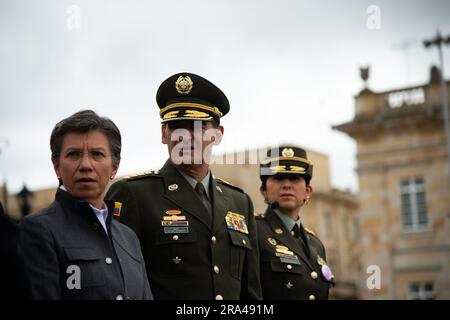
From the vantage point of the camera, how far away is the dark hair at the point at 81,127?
508 cm

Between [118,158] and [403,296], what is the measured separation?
90.7 ft

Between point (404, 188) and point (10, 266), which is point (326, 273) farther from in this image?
point (404, 188)

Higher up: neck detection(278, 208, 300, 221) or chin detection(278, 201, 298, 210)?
chin detection(278, 201, 298, 210)

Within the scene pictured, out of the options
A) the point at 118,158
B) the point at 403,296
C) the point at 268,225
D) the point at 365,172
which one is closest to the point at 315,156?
the point at 365,172

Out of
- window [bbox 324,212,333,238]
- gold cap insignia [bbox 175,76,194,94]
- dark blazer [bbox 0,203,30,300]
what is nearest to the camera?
dark blazer [bbox 0,203,30,300]

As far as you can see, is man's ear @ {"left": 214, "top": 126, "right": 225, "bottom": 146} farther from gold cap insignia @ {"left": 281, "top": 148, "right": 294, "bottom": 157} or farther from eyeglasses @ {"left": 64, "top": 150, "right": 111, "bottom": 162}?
gold cap insignia @ {"left": 281, "top": 148, "right": 294, "bottom": 157}

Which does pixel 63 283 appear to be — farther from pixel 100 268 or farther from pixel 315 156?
pixel 315 156

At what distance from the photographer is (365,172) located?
34.5m

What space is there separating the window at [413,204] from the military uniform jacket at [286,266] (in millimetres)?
25874

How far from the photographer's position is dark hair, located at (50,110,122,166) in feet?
16.7

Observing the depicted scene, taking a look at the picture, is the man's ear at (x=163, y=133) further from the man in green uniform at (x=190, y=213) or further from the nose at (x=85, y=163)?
the nose at (x=85, y=163)

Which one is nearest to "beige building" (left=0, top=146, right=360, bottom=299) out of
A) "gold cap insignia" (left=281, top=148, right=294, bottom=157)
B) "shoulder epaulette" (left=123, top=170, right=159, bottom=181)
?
"gold cap insignia" (left=281, top=148, right=294, bottom=157)

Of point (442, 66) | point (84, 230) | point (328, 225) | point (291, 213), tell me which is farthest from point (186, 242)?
point (328, 225)

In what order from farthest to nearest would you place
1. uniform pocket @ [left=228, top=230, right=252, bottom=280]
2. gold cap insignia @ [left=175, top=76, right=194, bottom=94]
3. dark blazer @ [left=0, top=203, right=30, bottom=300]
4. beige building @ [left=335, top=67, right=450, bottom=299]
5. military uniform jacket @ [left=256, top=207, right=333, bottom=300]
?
1. beige building @ [left=335, top=67, right=450, bottom=299]
2. military uniform jacket @ [left=256, top=207, right=333, bottom=300]
3. gold cap insignia @ [left=175, top=76, right=194, bottom=94]
4. uniform pocket @ [left=228, top=230, right=252, bottom=280]
5. dark blazer @ [left=0, top=203, right=30, bottom=300]
